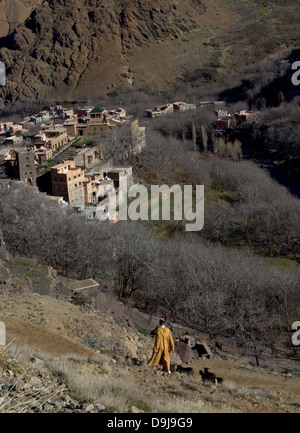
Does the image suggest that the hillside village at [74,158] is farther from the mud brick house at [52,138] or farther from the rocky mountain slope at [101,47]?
the rocky mountain slope at [101,47]

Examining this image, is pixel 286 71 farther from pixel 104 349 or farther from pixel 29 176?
pixel 104 349

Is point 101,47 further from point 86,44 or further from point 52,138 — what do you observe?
point 52,138

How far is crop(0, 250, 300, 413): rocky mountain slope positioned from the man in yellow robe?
0.58 feet

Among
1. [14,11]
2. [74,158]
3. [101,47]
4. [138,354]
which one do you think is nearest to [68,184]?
[74,158]

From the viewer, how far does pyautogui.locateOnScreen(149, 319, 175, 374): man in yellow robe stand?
7254 millimetres

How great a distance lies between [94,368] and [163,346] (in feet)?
3.57

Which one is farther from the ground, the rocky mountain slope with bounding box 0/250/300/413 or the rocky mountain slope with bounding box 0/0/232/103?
the rocky mountain slope with bounding box 0/0/232/103

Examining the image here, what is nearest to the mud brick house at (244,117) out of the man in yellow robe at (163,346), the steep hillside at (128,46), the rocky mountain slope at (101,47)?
the steep hillside at (128,46)

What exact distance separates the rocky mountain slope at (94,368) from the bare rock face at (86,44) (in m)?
46.1

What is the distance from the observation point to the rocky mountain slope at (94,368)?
504 cm

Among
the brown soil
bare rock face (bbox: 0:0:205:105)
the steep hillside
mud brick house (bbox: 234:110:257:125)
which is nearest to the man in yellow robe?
the brown soil

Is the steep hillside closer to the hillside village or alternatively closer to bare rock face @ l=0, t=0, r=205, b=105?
bare rock face @ l=0, t=0, r=205, b=105

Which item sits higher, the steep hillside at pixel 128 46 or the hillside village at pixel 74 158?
the steep hillside at pixel 128 46

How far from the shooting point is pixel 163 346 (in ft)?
24.1
